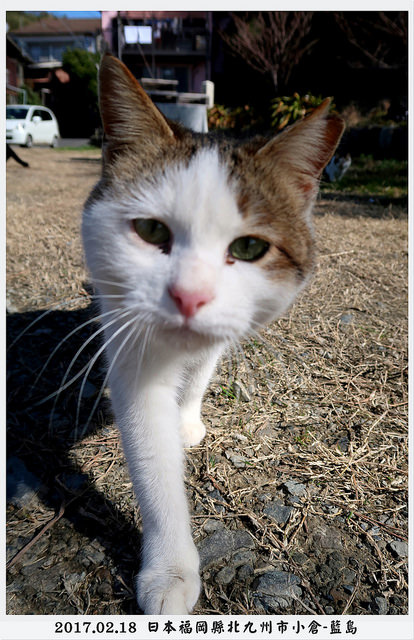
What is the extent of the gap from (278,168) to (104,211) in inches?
19.7

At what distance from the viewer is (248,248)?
42.6 inches

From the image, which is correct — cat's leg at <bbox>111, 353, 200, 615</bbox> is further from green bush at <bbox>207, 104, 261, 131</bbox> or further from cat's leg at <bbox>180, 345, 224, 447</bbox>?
green bush at <bbox>207, 104, 261, 131</bbox>

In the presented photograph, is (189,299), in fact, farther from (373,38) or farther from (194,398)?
(373,38)

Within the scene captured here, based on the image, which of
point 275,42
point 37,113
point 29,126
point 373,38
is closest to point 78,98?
point 37,113

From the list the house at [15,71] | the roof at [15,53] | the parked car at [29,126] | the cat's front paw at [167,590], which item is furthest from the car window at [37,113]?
the cat's front paw at [167,590]

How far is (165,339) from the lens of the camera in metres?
1.06

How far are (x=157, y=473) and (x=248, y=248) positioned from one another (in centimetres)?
64

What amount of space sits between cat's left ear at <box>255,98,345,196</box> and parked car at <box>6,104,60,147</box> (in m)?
13.6

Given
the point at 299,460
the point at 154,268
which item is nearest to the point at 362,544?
the point at 299,460

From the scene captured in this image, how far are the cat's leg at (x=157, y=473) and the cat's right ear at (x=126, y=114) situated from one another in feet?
1.98

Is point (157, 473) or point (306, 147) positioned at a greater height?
point (306, 147)

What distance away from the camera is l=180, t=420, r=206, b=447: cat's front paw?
5.23 ft

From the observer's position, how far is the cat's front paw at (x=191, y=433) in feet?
5.23
